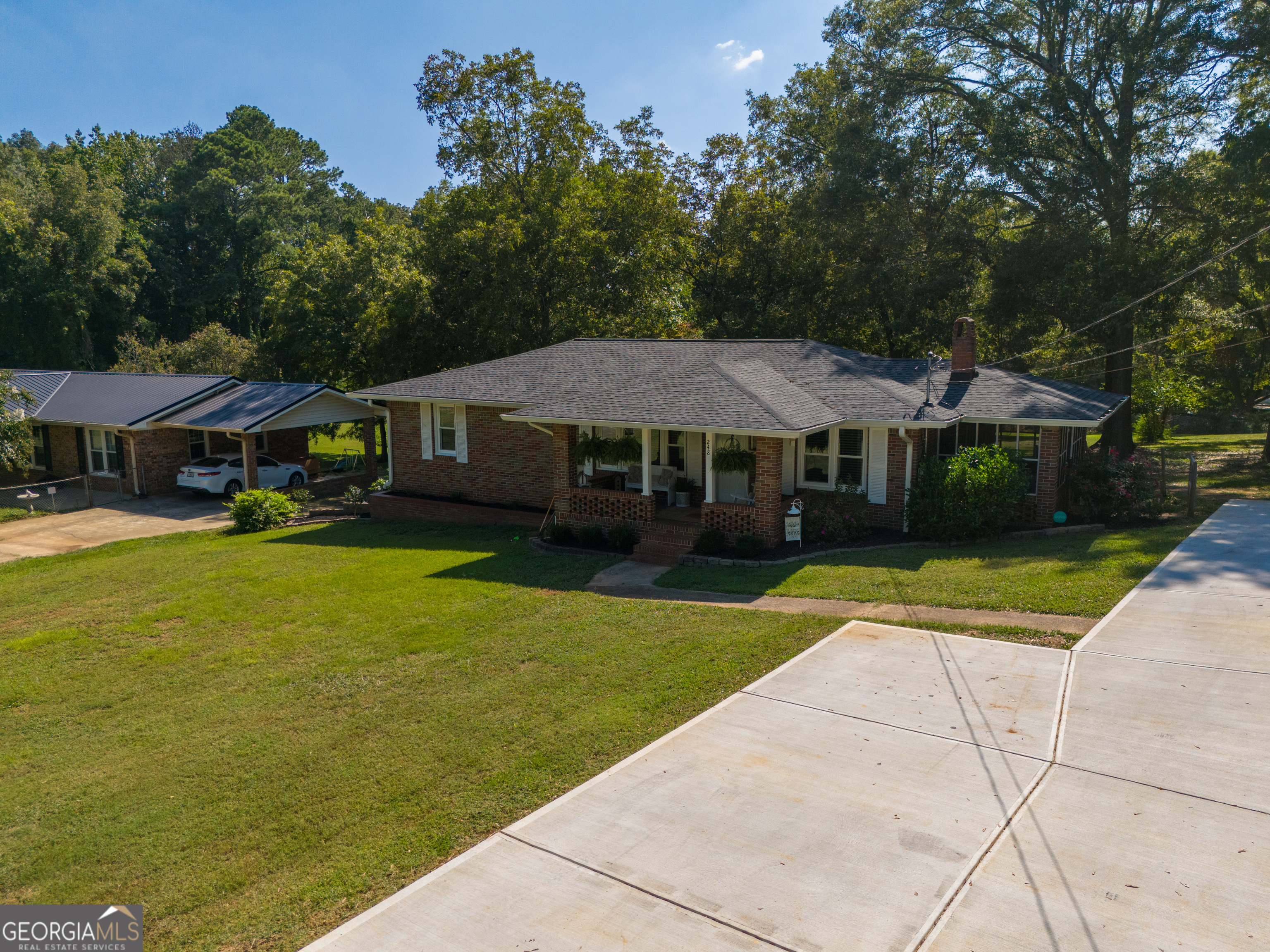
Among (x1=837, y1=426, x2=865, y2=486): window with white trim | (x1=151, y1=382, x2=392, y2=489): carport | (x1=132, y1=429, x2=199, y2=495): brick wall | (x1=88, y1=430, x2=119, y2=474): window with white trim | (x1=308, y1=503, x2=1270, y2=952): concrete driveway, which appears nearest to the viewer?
(x1=308, y1=503, x2=1270, y2=952): concrete driveway

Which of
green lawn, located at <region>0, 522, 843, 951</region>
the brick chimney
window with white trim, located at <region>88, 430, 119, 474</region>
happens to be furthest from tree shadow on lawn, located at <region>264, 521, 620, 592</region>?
window with white trim, located at <region>88, 430, 119, 474</region>

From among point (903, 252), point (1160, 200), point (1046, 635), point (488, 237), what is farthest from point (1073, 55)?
point (1046, 635)

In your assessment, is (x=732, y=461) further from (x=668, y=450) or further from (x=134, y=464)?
(x=134, y=464)

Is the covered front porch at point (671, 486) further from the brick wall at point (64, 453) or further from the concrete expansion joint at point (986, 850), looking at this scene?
the brick wall at point (64, 453)

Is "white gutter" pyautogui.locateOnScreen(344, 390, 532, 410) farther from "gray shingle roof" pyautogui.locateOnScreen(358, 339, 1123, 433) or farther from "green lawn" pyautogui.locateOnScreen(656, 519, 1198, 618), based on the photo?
"green lawn" pyautogui.locateOnScreen(656, 519, 1198, 618)

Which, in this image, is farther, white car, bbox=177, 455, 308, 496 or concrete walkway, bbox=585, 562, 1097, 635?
white car, bbox=177, 455, 308, 496

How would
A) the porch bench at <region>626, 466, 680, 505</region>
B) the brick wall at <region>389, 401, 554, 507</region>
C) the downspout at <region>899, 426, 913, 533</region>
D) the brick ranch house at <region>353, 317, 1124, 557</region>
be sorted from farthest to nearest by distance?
1. the brick wall at <region>389, 401, 554, 507</region>
2. the porch bench at <region>626, 466, 680, 505</region>
3. the downspout at <region>899, 426, 913, 533</region>
4. the brick ranch house at <region>353, 317, 1124, 557</region>
